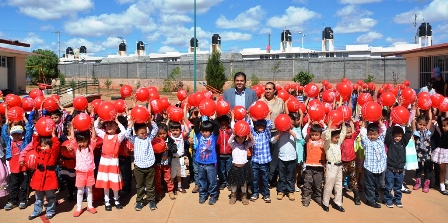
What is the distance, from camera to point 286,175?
17.1 ft

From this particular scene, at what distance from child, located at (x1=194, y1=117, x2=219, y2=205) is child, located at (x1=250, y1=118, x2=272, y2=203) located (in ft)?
1.77

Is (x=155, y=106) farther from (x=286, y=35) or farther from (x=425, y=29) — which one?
(x=286, y=35)

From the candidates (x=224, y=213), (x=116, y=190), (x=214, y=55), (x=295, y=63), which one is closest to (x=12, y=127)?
(x=116, y=190)

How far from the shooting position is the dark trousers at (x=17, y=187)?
4.84 meters

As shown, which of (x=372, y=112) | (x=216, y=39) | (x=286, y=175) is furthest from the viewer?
(x=216, y=39)

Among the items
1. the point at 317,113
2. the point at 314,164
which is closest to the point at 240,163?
the point at 314,164

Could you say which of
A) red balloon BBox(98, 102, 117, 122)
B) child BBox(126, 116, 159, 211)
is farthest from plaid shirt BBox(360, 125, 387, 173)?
red balloon BBox(98, 102, 117, 122)

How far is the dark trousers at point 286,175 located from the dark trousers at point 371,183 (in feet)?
3.15

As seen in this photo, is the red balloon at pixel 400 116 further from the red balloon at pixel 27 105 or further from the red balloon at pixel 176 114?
the red balloon at pixel 27 105

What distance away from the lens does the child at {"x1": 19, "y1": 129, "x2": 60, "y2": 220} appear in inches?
174

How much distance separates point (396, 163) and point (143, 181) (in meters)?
3.34

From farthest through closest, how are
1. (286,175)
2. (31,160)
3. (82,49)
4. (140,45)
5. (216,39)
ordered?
(82,49) → (140,45) → (216,39) → (286,175) → (31,160)

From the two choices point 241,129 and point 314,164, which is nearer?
point 241,129

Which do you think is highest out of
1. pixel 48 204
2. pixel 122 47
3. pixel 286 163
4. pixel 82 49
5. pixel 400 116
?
pixel 82 49
